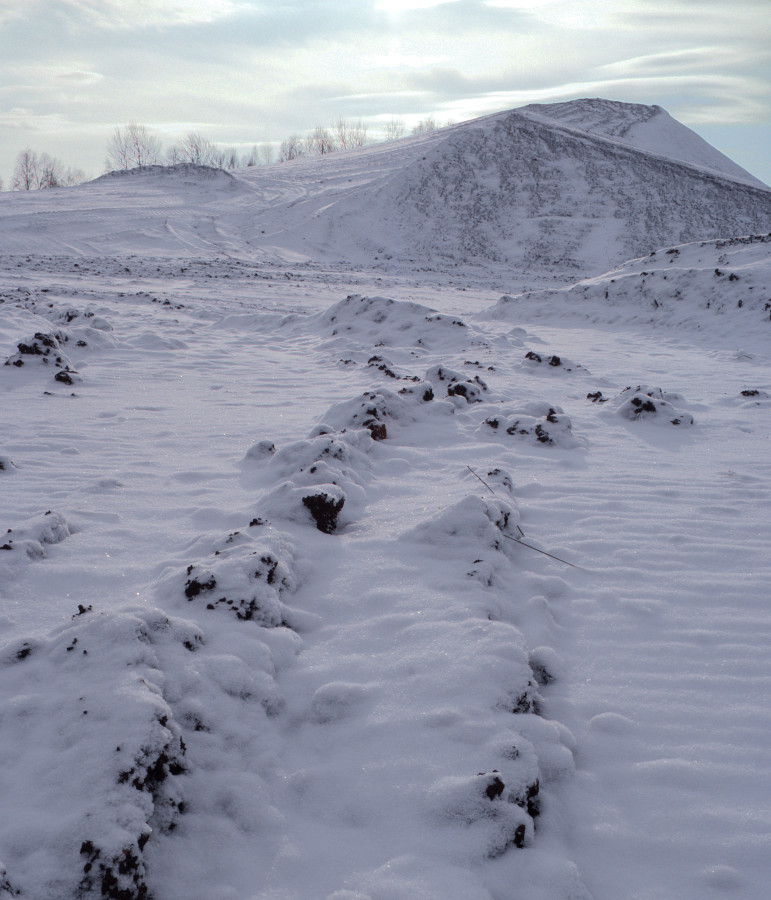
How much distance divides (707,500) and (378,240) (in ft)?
98.1

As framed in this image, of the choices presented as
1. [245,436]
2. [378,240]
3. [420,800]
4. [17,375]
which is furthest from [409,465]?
[378,240]

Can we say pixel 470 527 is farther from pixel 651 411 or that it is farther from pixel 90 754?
pixel 651 411

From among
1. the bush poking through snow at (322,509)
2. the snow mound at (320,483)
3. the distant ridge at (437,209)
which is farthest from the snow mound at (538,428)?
the distant ridge at (437,209)

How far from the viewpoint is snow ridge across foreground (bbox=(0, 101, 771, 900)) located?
1.98m

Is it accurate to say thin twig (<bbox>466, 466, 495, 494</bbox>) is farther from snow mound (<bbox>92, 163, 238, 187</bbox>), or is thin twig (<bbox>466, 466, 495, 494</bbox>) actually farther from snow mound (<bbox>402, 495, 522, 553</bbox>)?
snow mound (<bbox>92, 163, 238, 187</bbox>)

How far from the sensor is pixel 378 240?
3234 centimetres

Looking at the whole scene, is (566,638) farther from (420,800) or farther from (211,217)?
(211,217)

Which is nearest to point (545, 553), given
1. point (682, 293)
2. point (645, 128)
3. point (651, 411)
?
point (651, 411)

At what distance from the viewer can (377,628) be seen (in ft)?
9.98

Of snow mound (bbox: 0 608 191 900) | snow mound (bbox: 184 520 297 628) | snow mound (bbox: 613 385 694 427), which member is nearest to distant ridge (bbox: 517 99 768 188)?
snow mound (bbox: 613 385 694 427)

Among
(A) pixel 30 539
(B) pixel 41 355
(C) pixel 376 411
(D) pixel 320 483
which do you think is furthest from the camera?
(B) pixel 41 355

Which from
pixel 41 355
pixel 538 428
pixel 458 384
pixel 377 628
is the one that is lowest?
pixel 377 628

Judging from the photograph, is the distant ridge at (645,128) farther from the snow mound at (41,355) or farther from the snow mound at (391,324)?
the snow mound at (41,355)

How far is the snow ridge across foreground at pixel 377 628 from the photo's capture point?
6.49 feet
